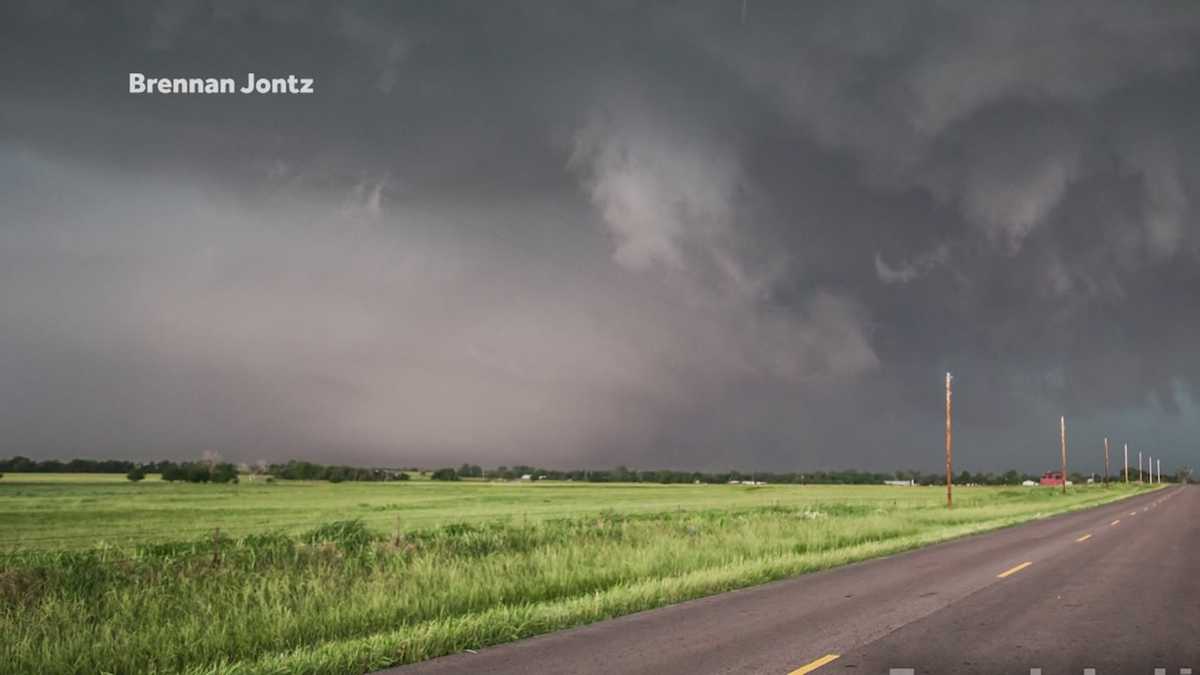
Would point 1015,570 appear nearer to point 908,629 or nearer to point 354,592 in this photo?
point 908,629

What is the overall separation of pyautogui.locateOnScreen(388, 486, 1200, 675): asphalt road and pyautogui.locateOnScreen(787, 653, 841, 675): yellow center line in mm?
20

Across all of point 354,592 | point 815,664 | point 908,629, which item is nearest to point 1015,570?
point 908,629

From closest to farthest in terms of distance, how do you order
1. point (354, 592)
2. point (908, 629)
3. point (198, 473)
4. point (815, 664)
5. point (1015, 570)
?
point (815, 664), point (908, 629), point (354, 592), point (1015, 570), point (198, 473)

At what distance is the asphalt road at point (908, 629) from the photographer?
27.2 feet

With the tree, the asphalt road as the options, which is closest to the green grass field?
the asphalt road

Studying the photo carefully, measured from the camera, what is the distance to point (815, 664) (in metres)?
8.16

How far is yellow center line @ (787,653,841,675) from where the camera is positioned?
309 inches

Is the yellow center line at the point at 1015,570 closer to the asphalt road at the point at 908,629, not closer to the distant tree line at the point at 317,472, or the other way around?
the asphalt road at the point at 908,629

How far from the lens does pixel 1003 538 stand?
83.7 feet

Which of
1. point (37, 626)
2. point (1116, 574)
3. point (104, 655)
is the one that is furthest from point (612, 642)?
point (1116, 574)

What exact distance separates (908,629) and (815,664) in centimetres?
249

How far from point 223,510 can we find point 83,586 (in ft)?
169

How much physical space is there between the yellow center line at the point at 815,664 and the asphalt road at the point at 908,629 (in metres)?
0.02

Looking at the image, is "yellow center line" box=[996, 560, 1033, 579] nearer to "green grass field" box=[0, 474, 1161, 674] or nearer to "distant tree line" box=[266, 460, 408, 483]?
"green grass field" box=[0, 474, 1161, 674]
